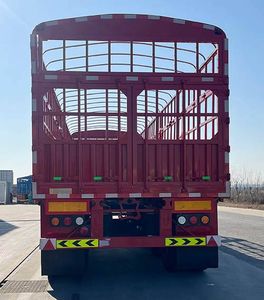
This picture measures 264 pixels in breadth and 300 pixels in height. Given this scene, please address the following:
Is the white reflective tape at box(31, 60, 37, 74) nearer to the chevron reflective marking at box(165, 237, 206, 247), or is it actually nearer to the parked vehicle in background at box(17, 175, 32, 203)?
the chevron reflective marking at box(165, 237, 206, 247)

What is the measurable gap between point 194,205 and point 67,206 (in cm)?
209

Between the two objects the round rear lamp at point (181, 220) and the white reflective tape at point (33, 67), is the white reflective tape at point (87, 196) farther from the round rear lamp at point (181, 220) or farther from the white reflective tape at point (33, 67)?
the white reflective tape at point (33, 67)

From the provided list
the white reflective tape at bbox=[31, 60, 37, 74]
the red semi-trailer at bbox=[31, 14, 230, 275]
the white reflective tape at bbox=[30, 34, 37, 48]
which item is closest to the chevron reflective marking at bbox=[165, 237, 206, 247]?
the red semi-trailer at bbox=[31, 14, 230, 275]

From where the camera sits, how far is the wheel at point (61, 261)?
8680mm

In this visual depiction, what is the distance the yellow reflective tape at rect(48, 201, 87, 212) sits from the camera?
333 inches

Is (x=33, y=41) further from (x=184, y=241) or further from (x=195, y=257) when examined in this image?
(x=195, y=257)

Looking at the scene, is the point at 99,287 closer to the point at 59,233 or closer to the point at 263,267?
the point at 59,233

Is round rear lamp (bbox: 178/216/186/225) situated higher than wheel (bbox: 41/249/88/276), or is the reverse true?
round rear lamp (bbox: 178/216/186/225)

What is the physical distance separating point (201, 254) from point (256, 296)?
4.66 ft

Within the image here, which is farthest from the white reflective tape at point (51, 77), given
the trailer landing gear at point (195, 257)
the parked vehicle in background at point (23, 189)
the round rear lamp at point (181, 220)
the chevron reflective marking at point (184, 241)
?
the parked vehicle in background at point (23, 189)

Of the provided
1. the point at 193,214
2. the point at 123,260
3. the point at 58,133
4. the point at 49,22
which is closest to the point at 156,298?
the point at 193,214

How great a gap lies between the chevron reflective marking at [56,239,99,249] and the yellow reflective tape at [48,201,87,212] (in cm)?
→ 50

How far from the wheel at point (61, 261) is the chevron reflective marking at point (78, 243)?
1.21ft

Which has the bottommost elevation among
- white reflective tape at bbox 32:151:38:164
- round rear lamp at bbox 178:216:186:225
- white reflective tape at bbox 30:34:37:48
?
round rear lamp at bbox 178:216:186:225
